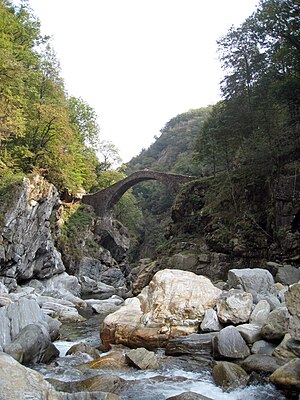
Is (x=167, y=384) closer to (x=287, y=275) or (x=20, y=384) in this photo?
(x=20, y=384)

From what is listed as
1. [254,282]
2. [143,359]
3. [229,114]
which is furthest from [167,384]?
[229,114]

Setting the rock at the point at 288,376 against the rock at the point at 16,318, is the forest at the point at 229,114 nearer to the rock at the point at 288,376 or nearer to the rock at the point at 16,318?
the rock at the point at 16,318

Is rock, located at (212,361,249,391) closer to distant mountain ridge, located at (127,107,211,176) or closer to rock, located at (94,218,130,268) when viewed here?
rock, located at (94,218,130,268)

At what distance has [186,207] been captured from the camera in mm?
23172

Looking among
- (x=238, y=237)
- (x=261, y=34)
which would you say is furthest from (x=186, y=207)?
(x=261, y=34)

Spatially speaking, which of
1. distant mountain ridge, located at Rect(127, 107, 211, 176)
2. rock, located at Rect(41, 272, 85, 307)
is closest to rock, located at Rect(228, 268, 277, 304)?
rock, located at Rect(41, 272, 85, 307)

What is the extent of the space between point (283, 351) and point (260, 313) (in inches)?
63.4

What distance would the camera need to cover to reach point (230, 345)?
6520 mm

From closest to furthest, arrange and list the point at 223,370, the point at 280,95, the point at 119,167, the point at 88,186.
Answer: the point at 223,370 < the point at 280,95 < the point at 88,186 < the point at 119,167

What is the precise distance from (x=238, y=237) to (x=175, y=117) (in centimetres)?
7257

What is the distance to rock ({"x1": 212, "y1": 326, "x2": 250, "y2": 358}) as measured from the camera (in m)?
6.39

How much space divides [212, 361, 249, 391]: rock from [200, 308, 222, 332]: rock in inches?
59.1

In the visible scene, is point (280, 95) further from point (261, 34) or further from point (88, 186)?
point (88, 186)


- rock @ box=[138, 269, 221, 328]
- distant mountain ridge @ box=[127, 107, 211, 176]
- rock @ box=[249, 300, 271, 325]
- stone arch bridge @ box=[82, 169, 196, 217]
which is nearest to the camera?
rock @ box=[249, 300, 271, 325]
